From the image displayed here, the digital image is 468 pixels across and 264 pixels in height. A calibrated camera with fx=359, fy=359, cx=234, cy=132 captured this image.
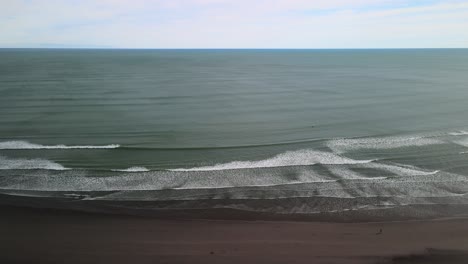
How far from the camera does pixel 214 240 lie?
10.8 metres

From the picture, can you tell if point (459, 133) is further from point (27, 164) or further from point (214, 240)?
point (27, 164)

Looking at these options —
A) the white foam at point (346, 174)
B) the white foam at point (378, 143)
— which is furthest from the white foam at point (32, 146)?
the white foam at point (378, 143)

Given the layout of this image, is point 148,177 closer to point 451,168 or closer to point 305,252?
point 305,252

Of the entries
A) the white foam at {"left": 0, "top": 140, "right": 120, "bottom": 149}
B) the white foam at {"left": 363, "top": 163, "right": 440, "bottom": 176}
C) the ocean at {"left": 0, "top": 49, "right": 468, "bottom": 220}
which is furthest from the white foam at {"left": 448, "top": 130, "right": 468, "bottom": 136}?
the white foam at {"left": 0, "top": 140, "right": 120, "bottom": 149}

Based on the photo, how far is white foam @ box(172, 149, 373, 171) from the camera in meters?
16.9

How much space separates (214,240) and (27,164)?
10.8m

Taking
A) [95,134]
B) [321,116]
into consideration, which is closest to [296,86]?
[321,116]

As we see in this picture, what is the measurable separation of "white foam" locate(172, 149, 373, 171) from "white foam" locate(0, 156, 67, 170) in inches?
233

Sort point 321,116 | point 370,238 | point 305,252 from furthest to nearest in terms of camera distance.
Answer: point 321,116
point 370,238
point 305,252

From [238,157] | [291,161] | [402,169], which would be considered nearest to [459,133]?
[402,169]

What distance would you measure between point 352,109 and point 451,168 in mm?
15974

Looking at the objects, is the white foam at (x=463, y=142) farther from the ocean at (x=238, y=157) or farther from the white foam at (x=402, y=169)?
the white foam at (x=402, y=169)

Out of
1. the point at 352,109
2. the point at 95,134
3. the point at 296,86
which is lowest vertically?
the point at 95,134

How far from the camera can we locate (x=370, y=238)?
35.9 feet
